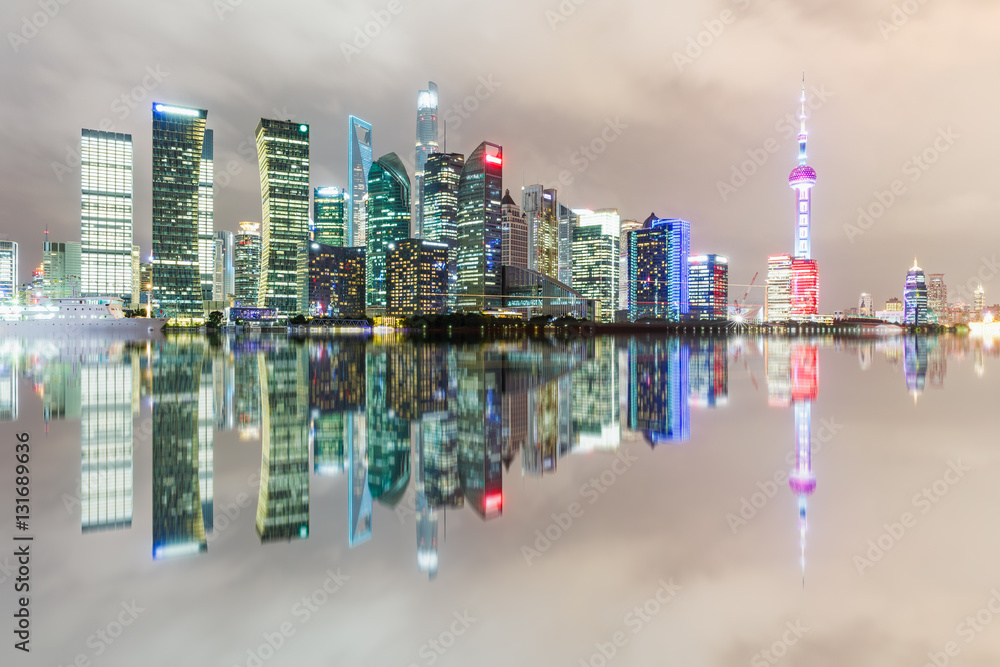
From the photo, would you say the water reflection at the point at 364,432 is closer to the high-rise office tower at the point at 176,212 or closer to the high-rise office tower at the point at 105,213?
the high-rise office tower at the point at 176,212

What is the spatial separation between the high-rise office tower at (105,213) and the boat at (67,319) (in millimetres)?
58959

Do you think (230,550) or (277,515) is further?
(277,515)

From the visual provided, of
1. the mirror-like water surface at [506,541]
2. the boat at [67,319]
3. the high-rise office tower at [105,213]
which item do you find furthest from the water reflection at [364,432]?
the high-rise office tower at [105,213]

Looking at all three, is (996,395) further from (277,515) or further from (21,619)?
(21,619)

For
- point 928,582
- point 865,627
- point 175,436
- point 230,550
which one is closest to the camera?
point 865,627

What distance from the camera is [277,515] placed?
23.6ft

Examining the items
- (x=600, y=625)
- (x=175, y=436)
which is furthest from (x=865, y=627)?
(x=175, y=436)

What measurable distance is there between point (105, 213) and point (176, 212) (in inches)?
794

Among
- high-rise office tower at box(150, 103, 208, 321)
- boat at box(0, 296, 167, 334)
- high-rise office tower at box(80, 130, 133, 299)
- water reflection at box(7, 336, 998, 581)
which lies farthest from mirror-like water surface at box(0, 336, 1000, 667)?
high-rise office tower at box(80, 130, 133, 299)

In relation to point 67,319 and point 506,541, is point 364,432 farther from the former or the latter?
point 67,319

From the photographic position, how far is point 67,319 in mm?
110062

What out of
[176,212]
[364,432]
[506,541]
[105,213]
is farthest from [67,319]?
[506,541]

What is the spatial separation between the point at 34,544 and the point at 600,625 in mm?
6459

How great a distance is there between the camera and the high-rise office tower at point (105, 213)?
6604 inches
